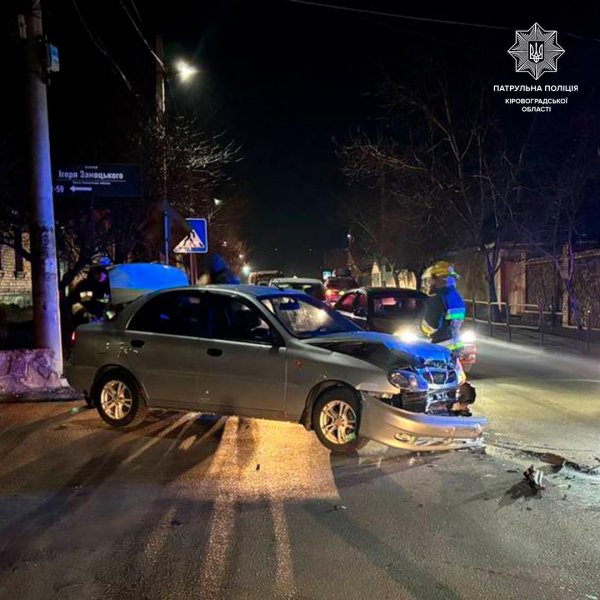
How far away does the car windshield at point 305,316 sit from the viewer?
6512 mm

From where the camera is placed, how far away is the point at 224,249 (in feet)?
141

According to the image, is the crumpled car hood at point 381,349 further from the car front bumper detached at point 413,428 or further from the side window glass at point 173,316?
Answer: the side window glass at point 173,316

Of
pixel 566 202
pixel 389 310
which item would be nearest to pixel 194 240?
pixel 389 310

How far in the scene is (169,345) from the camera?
675 cm

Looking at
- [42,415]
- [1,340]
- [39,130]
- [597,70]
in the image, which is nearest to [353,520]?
[42,415]

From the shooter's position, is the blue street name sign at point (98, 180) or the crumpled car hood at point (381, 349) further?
the blue street name sign at point (98, 180)

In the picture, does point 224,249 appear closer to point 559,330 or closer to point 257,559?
point 559,330

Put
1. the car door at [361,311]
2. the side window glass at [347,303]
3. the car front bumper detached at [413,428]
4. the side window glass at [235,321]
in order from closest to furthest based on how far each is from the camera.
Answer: the car front bumper detached at [413,428] → the side window glass at [235,321] → the car door at [361,311] → the side window glass at [347,303]

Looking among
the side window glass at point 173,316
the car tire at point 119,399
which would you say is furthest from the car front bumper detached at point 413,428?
the car tire at point 119,399

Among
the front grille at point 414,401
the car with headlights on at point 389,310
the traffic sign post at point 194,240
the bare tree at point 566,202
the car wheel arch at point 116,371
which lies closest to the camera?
the front grille at point 414,401

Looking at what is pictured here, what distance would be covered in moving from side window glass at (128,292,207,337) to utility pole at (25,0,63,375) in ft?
10.3

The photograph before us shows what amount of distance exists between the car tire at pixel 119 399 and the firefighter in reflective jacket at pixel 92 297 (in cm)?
455

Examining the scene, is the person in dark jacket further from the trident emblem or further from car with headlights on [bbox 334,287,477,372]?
the trident emblem

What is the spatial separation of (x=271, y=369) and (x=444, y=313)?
2.59 m
